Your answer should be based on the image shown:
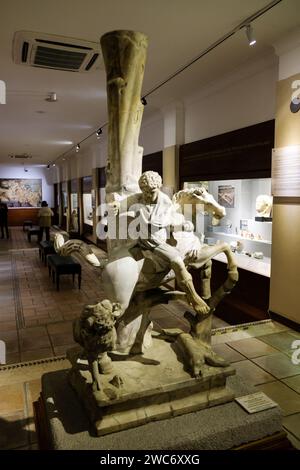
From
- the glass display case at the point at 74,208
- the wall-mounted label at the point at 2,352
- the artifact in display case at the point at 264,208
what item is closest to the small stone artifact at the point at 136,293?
the wall-mounted label at the point at 2,352

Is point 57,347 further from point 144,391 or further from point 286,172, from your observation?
point 286,172

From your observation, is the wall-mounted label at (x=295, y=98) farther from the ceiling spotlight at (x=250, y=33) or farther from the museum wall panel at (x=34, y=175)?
the museum wall panel at (x=34, y=175)

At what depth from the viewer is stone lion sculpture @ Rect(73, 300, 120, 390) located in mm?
1951

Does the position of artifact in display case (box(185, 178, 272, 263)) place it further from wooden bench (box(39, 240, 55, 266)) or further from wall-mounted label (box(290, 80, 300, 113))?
wooden bench (box(39, 240, 55, 266))

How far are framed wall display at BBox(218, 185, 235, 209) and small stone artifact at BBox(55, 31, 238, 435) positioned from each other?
303 cm

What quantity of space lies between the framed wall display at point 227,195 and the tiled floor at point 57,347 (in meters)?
1.66

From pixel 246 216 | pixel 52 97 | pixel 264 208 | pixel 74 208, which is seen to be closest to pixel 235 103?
pixel 264 208

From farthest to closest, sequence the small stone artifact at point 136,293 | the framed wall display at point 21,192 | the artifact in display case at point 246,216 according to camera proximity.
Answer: the framed wall display at point 21,192 → the artifact in display case at point 246,216 → the small stone artifact at point 136,293

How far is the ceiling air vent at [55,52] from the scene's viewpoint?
11.9ft

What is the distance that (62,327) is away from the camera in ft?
14.8

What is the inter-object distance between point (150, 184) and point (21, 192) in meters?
18.4

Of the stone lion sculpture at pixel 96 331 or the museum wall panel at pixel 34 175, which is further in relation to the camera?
the museum wall panel at pixel 34 175

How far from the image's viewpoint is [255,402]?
217 centimetres

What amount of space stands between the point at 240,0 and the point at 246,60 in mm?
1426
